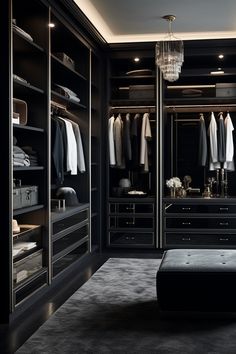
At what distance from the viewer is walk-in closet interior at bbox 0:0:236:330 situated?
5398 mm

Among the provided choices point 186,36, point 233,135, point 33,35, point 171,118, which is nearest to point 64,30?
point 33,35

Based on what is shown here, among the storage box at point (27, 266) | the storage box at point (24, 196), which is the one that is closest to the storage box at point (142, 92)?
the storage box at point (24, 196)

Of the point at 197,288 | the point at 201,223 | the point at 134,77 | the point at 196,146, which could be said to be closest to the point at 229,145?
the point at 196,146

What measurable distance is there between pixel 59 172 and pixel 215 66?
3312 mm

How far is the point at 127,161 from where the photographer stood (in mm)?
7027

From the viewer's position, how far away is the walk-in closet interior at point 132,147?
5398 mm

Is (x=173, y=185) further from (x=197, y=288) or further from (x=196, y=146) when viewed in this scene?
(x=197, y=288)

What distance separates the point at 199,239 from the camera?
6.63 meters

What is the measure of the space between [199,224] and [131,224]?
2.92ft

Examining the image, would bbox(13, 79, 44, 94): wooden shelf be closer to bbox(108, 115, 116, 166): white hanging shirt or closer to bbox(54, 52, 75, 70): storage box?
bbox(54, 52, 75, 70): storage box

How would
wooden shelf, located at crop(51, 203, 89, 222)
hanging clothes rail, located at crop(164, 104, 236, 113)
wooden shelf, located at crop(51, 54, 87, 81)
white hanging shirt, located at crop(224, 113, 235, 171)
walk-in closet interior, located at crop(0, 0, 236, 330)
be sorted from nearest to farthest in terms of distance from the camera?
wooden shelf, located at crop(51, 203, 89, 222), wooden shelf, located at crop(51, 54, 87, 81), walk-in closet interior, located at crop(0, 0, 236, 330), white hanging shirt, located at crop(224, 113, 235, 171), hanging clothes rail, located at crop(164, 104, 236, 113)

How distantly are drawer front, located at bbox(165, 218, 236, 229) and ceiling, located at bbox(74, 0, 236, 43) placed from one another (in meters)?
2.39

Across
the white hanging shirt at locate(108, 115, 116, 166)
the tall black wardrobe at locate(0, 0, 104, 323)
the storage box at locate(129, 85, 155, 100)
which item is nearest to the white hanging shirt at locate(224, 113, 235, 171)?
the storage box at locate(129, 85, 155, 100)
